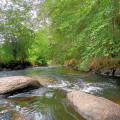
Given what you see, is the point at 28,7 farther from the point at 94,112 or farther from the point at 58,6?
the point at 94,112

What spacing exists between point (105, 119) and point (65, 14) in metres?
5.35

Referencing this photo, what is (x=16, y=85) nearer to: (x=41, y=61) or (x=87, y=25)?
(x=87, y=25)

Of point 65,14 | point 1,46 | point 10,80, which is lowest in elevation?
point 10,80

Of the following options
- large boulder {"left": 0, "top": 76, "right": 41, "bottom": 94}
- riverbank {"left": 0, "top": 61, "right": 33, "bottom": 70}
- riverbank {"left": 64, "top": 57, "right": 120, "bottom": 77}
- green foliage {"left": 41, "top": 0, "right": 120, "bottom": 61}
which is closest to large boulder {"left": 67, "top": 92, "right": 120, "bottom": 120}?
green foliage {"left": 41, "top": 0, "right": 120, "bottom": 61}

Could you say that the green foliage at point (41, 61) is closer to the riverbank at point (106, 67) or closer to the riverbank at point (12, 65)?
the riverbank at point (12, 65)

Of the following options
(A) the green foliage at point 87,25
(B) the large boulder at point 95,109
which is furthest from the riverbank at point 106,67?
(B) the large boulder at point 95,109

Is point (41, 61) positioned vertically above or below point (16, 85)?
above

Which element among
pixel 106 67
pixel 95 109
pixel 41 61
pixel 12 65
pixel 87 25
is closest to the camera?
pixel 95 109

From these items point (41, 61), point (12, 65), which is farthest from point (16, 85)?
point (41, 61)

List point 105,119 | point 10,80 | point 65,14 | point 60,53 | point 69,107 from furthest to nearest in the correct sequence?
point 60,53 < point 65,14 < point 10,80 < point 69,107 < point 105,119

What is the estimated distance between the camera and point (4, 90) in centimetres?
338

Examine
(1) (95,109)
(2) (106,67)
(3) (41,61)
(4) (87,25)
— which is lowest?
(1) (95,109)

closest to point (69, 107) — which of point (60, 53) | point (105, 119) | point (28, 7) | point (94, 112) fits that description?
point (94, 112)

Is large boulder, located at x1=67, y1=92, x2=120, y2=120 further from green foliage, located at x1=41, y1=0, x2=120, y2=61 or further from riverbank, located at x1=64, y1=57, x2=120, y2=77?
riverbank, located at x1=64, y1=57, x2=120, y2=77
